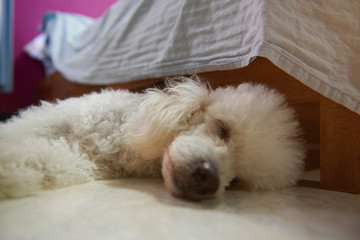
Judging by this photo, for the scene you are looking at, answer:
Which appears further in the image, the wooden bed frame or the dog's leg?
the wooden bed frame

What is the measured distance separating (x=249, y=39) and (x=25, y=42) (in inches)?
161

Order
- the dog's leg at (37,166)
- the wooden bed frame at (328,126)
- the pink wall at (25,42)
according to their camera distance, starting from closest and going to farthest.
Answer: the dog's leg at (37,166) → the wooden bed frame at (328,126) → the pink wall at (25,42)

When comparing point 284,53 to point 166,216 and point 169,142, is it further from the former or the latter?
point 166,216

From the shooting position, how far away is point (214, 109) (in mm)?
1195

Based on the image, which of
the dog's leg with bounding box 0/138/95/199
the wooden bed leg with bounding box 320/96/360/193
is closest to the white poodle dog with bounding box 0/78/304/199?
the dog's leg with bounding box 0/138/95/199

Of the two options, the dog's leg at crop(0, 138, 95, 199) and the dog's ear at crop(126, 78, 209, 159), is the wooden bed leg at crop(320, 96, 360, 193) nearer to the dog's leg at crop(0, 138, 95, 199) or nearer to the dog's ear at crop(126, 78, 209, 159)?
the dog's ear at crop(126, 78, 209, 159)

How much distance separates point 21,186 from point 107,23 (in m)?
1.81

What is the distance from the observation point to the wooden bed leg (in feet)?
4.06

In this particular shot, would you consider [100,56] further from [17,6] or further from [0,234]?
[17,6]

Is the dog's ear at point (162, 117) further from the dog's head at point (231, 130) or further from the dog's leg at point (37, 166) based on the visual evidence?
the dog's leg at point (37, 166)

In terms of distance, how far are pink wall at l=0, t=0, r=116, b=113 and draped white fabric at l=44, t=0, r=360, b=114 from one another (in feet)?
9.80

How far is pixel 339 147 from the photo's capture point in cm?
127

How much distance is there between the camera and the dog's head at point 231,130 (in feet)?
3.74

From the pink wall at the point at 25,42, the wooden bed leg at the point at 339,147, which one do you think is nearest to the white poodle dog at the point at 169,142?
the wooden bed leg at the point at 339,147
